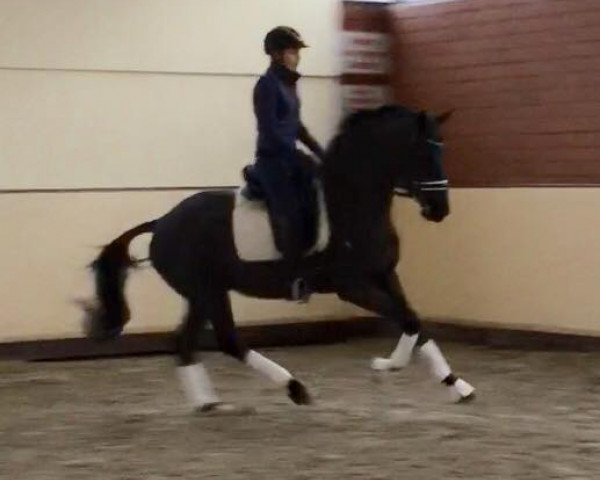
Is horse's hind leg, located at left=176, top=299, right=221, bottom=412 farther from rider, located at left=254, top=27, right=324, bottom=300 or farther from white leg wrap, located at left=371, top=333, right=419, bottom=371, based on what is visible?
white leg wrap, located at left=371, top=333, right=419, bottom=371

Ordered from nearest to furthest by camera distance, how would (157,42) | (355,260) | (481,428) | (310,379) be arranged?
(481,428) < (355,260) < (310,379) < (157,42)

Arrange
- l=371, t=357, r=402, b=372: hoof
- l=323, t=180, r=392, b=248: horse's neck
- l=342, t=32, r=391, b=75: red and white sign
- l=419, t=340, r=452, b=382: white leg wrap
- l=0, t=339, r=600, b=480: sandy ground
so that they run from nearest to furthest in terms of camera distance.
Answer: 1. l=0, t=339, r=600, b=480: sandy ground
2. l=419, t=340, r=452, b=382: white leg wrap
3. l=323, t=180, r=392, b=248: horse's neck
4. l=371, t=357, r=402, b=372: hoof
5. l=342, t=32, r=391, b=75: red and white sign

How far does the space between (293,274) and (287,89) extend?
2.81 ft

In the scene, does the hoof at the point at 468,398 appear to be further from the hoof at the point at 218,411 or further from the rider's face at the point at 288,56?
the rider's face at the point at 288,56

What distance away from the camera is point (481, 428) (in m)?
5.73

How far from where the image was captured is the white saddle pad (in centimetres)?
625

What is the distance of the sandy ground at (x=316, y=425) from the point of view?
5.06 meters

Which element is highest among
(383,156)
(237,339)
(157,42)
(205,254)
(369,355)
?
(157,42)

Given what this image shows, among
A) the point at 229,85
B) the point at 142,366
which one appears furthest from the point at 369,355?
the point at 229,85

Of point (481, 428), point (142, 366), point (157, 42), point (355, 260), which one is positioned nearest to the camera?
point (481, 428)

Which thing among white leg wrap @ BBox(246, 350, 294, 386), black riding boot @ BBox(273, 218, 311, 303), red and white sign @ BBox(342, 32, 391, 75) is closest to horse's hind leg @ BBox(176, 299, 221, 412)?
white leg wrap @ BBox(246, 350, 294, 386)

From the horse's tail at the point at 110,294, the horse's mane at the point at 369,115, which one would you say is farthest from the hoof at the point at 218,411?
the horse's mane at the point at 369,115

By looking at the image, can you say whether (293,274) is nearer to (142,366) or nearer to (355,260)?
(355,260)

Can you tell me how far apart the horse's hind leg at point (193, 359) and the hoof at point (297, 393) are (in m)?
0.35
